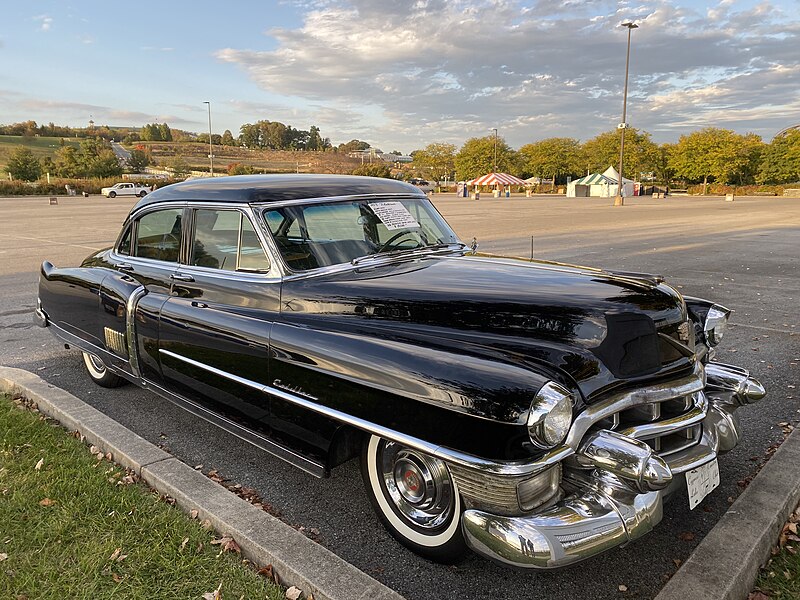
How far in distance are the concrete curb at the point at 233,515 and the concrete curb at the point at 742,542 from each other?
1.19m

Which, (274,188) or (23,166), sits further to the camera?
(23,166)

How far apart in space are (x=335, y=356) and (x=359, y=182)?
1.72 metres

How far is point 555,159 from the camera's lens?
82875 mm

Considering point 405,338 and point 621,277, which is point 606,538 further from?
point 621,277

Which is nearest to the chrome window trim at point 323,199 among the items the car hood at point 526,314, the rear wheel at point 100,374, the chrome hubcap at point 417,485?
the car hood at point 526,314

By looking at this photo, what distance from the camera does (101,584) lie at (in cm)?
251

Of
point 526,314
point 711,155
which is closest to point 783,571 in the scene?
point 526,314

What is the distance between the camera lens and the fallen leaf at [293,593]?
94.3 inches

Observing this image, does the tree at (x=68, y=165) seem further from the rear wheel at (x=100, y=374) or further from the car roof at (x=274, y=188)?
the car roof at (x=274, y=188)

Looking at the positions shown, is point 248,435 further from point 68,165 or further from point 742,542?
point 68,165

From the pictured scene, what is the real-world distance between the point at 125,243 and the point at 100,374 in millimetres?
1197

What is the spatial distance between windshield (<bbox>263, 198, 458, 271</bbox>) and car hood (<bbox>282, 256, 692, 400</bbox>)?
22 centimetres

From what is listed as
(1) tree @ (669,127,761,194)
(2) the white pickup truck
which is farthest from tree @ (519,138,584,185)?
(2) the white pickup truck

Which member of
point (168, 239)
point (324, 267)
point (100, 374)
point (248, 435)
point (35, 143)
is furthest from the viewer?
point (35, 143)
